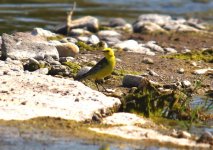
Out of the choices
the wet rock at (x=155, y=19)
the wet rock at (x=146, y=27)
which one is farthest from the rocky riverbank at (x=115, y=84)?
the wet rock at (x=155, y=19)

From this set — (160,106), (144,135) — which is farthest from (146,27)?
(144,135)

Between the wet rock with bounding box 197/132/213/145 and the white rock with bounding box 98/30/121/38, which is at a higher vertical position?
the wet rock with bounding box 197/132/213/145

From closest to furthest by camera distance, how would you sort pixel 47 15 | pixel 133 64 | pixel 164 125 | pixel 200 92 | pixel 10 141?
pixel 10 141 → pixel 164 125 → pixel 200 92 → pixel 133 64 → pixel 47 15

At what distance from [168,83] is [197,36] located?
273 inches

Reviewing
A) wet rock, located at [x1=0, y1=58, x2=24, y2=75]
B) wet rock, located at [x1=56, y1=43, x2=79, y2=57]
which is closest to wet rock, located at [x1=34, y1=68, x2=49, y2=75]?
wet rock, located at [x1=0, y1=58, x2=24, y2=75]

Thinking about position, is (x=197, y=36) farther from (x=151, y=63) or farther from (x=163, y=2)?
(x=163, y=2)

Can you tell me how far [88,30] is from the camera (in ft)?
65.9

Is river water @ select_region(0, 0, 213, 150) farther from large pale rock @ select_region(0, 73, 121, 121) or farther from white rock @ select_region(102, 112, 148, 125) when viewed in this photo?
white rock @ select_region(102, 112, 148, 125)

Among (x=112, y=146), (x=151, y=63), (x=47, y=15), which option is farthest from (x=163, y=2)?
(x=112, y=146)

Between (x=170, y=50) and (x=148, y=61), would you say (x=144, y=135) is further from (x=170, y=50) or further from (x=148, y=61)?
(x=170, y=50)

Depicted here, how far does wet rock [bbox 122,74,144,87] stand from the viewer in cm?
1237

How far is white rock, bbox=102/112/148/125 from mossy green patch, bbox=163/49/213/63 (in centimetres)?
548

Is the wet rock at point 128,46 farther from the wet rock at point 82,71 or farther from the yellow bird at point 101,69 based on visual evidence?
the yellow bird at point 101,69

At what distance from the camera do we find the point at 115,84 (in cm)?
1285
